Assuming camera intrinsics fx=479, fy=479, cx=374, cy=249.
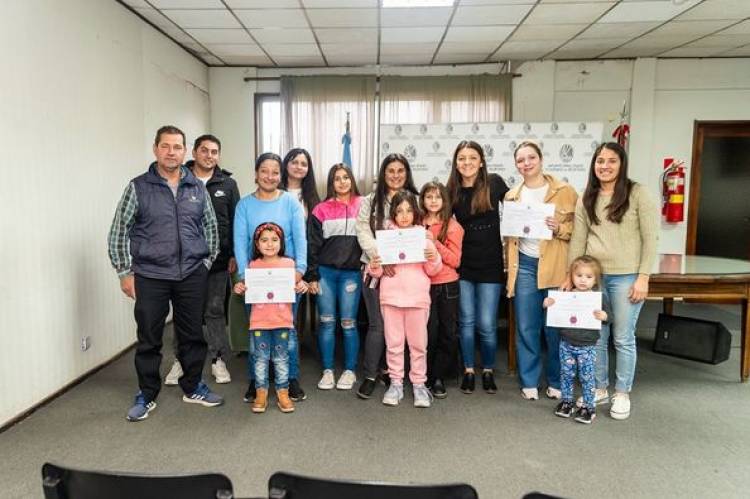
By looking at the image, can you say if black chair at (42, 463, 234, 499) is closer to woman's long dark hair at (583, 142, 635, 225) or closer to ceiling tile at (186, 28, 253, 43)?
woman's long dark hair at (583, 142, 635, 225)

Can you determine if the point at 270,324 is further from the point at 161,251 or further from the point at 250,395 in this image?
the point at 161,251

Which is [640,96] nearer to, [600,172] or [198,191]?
[600,172]

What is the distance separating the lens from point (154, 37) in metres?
4.51

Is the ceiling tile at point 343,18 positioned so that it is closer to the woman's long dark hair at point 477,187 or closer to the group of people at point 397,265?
the group of people at point 397,265

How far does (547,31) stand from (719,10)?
1.44 metres

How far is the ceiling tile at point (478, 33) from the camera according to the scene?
15.4 ft

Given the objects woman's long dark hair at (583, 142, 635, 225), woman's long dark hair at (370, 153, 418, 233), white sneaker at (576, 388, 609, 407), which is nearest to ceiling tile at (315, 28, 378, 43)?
woman's long dark hair at (370, 153, 418, 233)

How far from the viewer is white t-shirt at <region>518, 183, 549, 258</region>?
277 centimetres

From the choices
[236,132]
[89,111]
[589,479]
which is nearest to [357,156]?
[236,132]

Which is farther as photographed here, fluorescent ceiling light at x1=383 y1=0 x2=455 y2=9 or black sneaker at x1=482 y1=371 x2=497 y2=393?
fluorescent ceiling light at x1=383 y1=0 x2=455 y2=9

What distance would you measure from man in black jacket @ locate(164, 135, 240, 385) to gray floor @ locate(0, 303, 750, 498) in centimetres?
27

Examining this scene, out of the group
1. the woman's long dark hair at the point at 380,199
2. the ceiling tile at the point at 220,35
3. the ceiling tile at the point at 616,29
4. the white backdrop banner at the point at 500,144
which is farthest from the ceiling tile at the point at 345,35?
the woman's long dark hair at the point at 380,199

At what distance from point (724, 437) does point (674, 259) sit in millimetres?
1778

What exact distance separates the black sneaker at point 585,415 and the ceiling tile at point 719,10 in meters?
3.69
